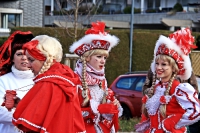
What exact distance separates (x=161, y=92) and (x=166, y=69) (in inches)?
10.9

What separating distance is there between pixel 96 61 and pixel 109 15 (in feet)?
122

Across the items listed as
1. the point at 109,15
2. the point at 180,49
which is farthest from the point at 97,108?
the point at 109,15

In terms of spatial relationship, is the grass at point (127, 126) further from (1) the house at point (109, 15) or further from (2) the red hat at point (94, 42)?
(2) the red hat at point (94, 42)

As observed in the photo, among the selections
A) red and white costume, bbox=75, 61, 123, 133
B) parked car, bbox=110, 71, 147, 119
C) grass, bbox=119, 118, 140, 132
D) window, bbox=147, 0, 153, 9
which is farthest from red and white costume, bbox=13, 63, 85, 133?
window, bbox=147, 0, 153, 9

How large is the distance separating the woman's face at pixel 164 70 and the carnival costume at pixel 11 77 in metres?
1.40

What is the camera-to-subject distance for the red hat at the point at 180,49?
5.13 m

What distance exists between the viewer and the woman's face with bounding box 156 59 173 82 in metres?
5.07

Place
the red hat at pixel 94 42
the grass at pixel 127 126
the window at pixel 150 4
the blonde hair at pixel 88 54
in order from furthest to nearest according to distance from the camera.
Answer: the window at pixel 150 4 → the grass at pixel 127 126 → the red hat at pixel 94 42 → the blonde hair at pixel 88 54

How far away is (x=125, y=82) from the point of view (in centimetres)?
1215

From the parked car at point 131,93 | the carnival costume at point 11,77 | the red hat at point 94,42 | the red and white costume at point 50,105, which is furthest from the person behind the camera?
the parked car at point 131,93

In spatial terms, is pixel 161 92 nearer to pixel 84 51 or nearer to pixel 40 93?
pixel 84 51

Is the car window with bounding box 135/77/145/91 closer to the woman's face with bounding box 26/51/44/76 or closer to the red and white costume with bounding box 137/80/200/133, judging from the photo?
the red and white costume with bounding box 137/80/200/133

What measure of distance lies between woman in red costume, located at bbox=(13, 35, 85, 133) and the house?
778 cm

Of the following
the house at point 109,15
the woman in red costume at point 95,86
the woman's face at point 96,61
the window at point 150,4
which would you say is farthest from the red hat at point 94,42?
the window at point 150,4
